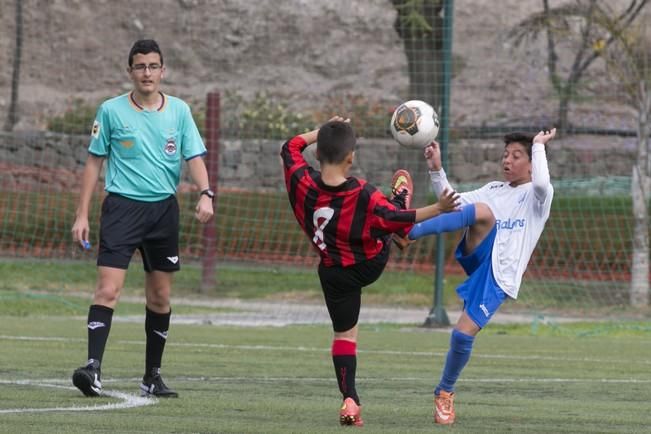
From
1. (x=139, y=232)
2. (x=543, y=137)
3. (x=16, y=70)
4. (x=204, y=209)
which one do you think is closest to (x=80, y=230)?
(x=139, y=232)

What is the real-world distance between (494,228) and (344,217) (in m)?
1.13

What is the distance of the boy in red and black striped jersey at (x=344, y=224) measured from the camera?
288 inches

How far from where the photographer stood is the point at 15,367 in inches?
400

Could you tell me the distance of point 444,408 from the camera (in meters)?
7.56

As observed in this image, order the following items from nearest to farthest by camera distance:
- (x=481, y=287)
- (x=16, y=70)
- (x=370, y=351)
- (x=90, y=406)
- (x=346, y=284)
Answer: (x=346, y=284) < (x=90, y=406) < (x=481, y=287) < (x=370, y=351) < (x=16, y=70)

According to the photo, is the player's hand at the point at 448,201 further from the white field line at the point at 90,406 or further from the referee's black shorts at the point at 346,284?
the white field line at the point at 90,406

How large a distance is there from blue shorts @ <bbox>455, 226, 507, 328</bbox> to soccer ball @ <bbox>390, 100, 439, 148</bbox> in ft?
2.01

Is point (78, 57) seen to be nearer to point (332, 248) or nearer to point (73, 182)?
point (73, 182)

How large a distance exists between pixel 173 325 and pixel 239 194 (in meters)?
6.21

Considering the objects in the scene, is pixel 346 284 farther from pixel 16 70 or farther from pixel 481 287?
pixel 16 70

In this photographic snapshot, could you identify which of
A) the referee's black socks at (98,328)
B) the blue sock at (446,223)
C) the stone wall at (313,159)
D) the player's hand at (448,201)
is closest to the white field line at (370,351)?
the referee's black socks at (98,328)

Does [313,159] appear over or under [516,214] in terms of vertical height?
over

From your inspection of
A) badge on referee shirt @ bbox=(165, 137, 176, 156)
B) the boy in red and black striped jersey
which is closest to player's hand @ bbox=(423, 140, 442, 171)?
the boy in red and black striped jersey

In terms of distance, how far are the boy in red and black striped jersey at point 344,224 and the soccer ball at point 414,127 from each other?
60 centimetres
